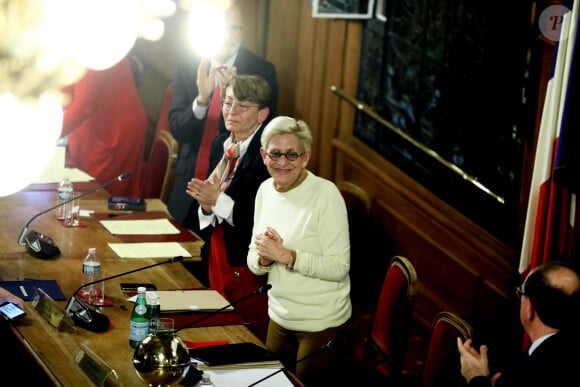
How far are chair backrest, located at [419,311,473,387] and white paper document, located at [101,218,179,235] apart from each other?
5.99 feet

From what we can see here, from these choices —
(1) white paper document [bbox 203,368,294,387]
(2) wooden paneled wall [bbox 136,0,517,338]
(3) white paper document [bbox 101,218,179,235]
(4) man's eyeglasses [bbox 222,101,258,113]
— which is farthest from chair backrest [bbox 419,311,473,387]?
(3) white paper document [bbox 101,218,179,235]

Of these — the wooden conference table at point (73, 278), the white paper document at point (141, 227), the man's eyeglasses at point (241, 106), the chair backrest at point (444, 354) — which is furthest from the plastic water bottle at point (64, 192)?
the chair backrest at point (444, 354)

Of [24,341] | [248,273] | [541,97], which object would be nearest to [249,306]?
[248,273]

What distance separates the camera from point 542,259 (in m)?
4.31

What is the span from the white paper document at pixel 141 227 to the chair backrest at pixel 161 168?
531mm

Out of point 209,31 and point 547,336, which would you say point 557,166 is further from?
point 209,31

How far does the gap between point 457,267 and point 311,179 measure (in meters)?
1.63

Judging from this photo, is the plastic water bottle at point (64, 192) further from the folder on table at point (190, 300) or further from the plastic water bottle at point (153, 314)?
the plastic water bottle at point (153, 314)

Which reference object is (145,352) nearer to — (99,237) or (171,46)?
(99,237)

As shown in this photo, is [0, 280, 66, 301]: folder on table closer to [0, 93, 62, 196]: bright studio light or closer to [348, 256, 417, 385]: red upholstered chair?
[348, 256, 417, 385]: red upholstered chair

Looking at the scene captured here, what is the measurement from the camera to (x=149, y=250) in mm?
4633

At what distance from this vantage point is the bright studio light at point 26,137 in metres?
6.02

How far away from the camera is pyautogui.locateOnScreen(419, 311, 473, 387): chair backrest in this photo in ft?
11.0

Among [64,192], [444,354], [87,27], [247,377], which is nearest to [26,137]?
[87,27]
